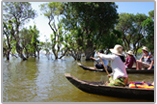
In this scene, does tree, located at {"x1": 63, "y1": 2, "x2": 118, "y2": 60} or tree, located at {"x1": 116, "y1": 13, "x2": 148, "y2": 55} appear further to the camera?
tree, located at {"x1": 116, "y1": 13, "x2": 148, "y2": 55}

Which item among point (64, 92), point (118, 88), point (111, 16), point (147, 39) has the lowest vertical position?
point (64, 92)

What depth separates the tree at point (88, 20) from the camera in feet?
71.6

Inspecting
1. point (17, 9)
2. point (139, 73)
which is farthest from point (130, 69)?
point (17, 9)

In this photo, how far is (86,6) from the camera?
21.4 m

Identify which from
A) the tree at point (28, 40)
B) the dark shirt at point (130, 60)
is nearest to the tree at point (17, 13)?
the tree at point (28, 40)

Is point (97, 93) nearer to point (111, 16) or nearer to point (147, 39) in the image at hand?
point (111, 16)

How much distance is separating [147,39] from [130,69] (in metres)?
27.2

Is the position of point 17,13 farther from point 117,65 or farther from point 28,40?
point 117,65

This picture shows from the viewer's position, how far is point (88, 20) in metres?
23.4

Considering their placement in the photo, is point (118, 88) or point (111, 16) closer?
point (118, 88)

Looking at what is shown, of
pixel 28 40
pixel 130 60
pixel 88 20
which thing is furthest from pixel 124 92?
pixel 28 40

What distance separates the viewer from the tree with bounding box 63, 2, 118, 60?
2181 cm

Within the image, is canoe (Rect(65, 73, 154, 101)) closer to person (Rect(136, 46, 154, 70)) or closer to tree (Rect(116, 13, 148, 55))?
person (Rect(136, 46, 154, 70))

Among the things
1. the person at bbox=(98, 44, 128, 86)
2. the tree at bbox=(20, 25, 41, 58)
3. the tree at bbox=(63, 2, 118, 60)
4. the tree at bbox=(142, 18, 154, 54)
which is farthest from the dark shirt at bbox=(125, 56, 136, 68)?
the tree at bbox=(142, 18, 154, 54)
